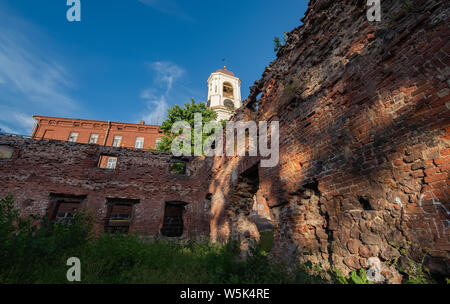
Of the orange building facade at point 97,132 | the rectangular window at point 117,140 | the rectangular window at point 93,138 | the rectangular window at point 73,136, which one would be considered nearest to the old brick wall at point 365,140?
the orange building facade at point 97,132

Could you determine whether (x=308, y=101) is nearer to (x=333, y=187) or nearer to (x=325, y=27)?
(x=325, y=27)

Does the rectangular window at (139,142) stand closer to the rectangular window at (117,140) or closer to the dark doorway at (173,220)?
the rectangular window at (117,140)

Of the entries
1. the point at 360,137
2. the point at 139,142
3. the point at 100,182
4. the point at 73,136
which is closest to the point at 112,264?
the point at 360,137

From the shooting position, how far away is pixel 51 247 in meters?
3.83

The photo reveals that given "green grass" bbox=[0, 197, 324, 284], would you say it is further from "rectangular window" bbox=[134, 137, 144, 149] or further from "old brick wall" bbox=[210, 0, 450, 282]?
"rectangular window" bbox=[134, 137, 144, 149]

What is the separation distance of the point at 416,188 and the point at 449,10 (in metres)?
1.93

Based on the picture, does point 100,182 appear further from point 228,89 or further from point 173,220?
point 228,89

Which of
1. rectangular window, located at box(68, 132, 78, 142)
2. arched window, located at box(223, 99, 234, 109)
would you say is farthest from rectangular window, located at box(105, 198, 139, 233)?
arched window, located at box(223, 99, 234, 109)

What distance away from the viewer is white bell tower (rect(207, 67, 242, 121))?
A: 24.8 meters

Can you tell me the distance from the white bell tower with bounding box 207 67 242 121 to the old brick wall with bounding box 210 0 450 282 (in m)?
20.4

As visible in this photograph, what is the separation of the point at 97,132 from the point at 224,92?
17303 mm

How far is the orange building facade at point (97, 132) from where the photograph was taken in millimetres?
24938

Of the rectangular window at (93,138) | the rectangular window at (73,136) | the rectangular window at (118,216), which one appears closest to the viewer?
the rectangular window at (118,216)

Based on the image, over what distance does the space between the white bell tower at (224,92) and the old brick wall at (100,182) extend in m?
14.5
